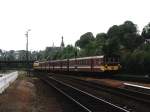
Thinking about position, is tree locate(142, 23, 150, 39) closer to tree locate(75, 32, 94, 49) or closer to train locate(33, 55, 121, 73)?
train locate(33, 55, 121, 73)

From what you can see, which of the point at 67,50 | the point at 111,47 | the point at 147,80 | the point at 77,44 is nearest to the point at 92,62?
the point at 147,80

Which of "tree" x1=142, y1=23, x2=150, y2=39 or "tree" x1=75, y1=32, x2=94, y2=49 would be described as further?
"tree" x1=75, y1=32, x2=94, y2=49

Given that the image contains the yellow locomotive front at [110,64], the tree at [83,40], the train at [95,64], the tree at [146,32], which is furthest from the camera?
the tree at [83,40]

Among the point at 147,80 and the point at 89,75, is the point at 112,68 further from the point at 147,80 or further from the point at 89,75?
the point at 147,80

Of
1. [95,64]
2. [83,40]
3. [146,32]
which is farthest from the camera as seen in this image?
[83,40]

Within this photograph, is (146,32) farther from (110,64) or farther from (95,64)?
(110,64)

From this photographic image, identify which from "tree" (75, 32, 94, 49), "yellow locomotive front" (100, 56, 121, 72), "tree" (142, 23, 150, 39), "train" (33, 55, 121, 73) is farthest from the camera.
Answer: "tree" (75, 32, 94, 49)

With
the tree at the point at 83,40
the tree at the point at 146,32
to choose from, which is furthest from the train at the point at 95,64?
the tree at the point at 83,40

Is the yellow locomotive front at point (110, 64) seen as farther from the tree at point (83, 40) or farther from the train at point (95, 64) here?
the tree at point (83, 40)

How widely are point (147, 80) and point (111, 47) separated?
4580 cm

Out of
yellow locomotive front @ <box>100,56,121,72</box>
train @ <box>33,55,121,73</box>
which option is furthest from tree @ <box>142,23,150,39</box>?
yellow locomotive front @ <box>100,56,121,72</box>

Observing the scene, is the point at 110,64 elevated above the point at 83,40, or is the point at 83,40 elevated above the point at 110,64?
the point at 83,40

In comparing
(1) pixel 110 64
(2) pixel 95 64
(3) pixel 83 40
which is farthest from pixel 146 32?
(1) pixel 110 64

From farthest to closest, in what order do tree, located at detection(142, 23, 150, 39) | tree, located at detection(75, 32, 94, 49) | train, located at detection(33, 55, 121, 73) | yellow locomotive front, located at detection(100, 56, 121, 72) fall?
tree, located at detection(75, 32, 94, 49) < tree, located at detection(142, 23, 150, 39) < train, located at detection(33, 55, 121, 73) < yellow locomotive front, located at detection(100, 56, 121, 72)
